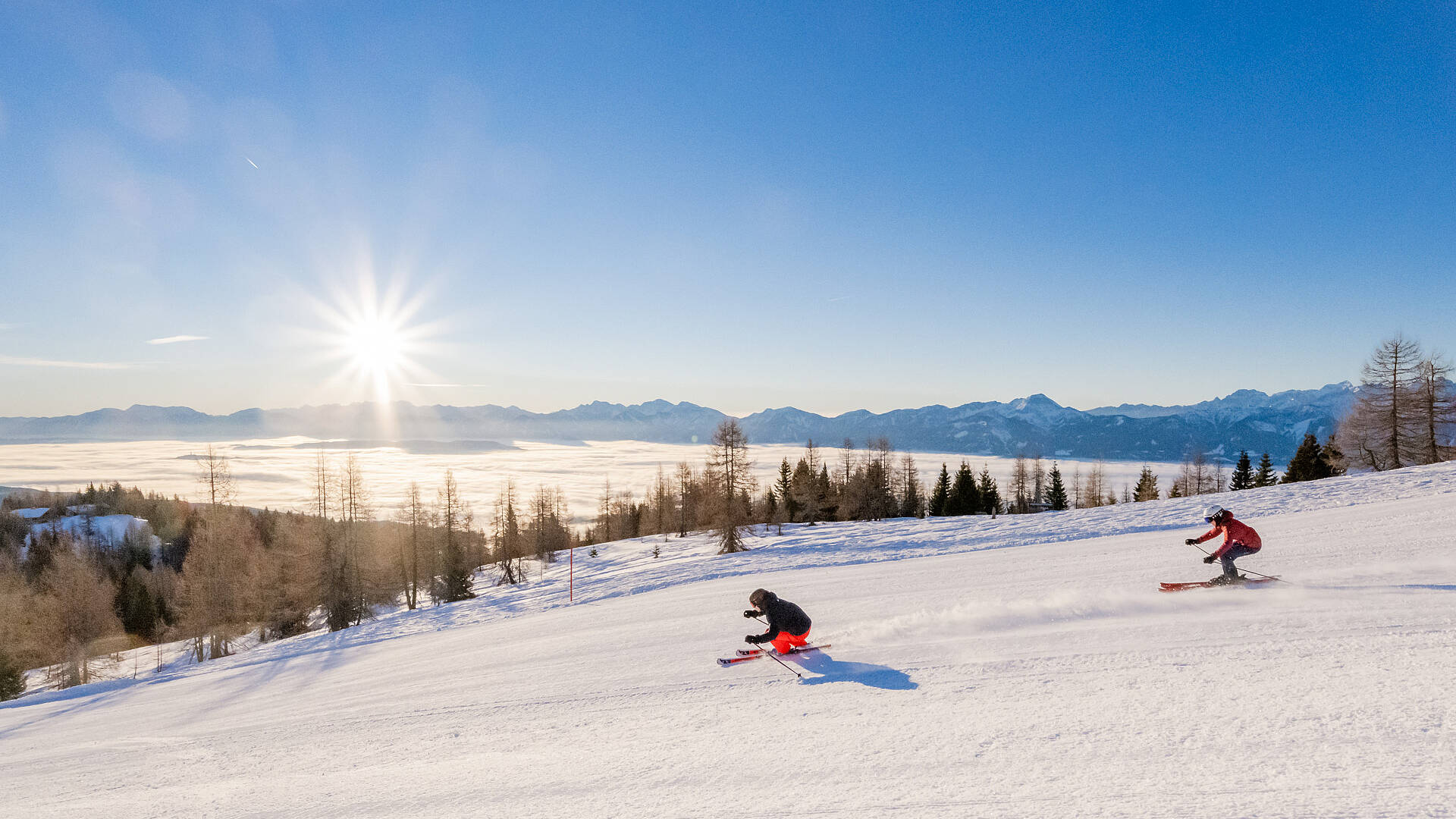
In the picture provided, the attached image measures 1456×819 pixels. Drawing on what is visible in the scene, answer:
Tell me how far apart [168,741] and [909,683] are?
11.2 meters

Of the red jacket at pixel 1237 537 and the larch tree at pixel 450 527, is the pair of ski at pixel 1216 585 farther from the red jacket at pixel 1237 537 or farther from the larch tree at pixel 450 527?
the larch tree at pixel 450 527

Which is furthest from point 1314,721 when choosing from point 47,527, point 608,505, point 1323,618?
point 47,527

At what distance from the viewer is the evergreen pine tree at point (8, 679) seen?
32.0 m

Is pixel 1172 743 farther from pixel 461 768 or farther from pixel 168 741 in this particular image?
pixel 168 741

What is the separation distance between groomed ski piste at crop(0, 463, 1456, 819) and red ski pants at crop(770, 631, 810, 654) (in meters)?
0.23

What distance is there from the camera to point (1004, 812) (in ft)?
13.2

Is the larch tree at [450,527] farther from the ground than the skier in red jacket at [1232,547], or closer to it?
closer to it

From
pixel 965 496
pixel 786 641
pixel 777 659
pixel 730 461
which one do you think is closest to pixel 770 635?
pixel 786 641

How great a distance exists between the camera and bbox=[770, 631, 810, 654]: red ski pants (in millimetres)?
7969

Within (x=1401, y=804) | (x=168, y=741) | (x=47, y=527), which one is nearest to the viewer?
(x=1401, y=804)

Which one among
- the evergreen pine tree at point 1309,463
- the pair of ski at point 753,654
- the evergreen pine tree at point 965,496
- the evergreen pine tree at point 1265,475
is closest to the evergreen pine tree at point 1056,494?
the evergreen pine tree at point 965,496

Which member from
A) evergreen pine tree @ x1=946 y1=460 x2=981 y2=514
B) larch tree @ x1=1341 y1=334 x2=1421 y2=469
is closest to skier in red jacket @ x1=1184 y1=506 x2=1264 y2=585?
larch tree @ x1=1341 y1=334 x2=1421 y2=469

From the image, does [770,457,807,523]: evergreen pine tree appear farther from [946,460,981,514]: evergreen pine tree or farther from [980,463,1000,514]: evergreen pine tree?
[980,463,1000,514]: evergreen pine tree

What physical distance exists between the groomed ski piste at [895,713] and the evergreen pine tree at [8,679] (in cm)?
3210
